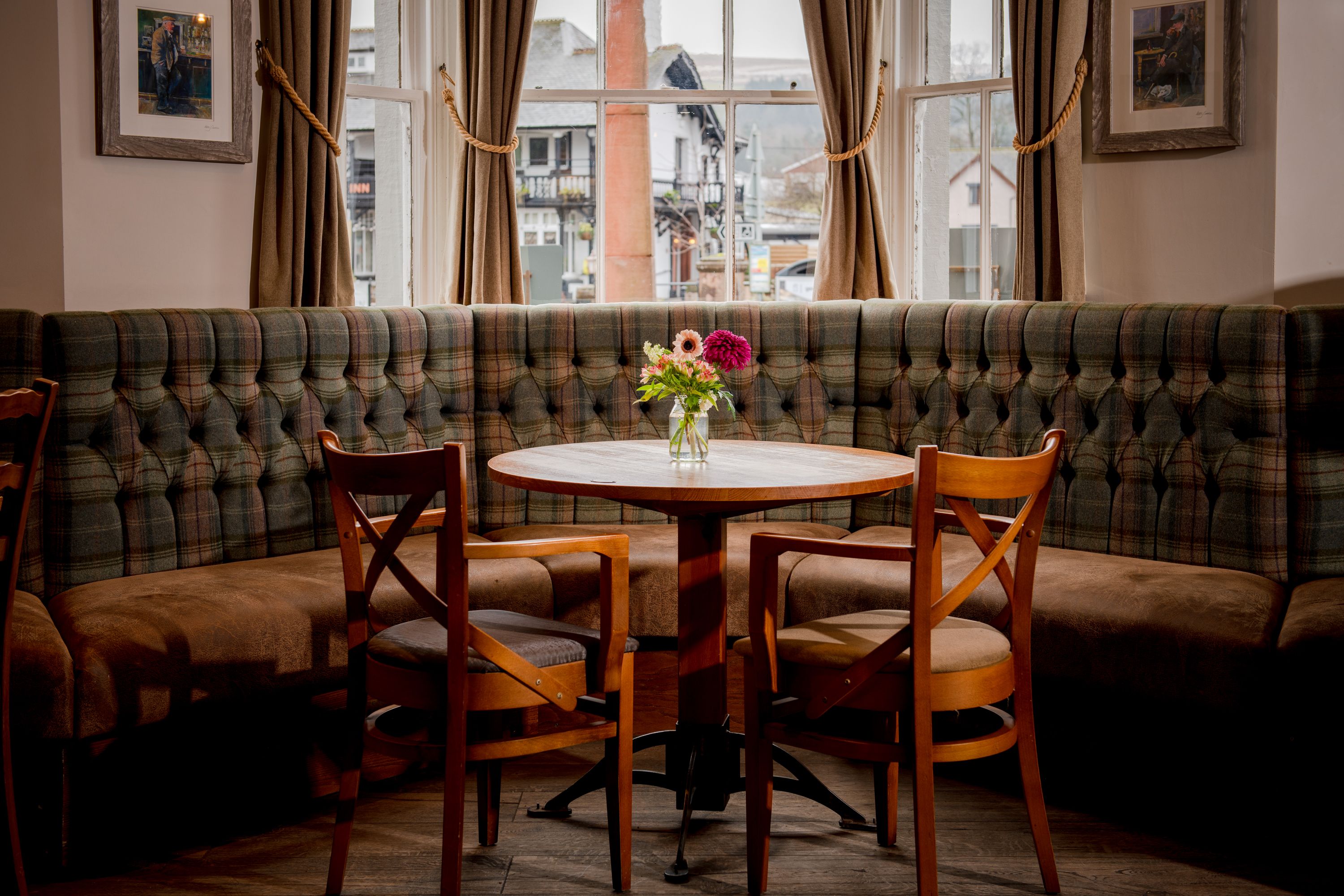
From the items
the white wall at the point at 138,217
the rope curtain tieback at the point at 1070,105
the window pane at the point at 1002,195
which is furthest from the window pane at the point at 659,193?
the white wall at the point at 138,217

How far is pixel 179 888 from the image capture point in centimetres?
236

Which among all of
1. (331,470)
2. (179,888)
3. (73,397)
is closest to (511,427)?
(73,397)

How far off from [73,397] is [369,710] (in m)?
1.12

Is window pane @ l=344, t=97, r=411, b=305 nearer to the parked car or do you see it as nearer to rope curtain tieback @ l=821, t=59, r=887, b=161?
the parked car

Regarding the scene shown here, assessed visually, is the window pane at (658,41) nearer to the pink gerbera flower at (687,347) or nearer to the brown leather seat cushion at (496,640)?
the pink gerbera flower at (687,347)

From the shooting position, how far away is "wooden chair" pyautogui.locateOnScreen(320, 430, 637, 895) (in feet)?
6.95

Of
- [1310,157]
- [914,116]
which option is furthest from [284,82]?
[1310,157]

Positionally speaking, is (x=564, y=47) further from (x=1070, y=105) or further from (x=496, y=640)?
(x=496, y=640)

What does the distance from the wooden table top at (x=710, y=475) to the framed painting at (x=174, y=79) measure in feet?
5.05

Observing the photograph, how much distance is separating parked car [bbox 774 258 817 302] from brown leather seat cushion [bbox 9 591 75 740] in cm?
277

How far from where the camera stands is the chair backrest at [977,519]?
6.70 feet

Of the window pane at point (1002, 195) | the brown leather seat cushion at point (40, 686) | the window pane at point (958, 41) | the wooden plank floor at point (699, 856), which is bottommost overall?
the wooden plank floor at point (699, 856)

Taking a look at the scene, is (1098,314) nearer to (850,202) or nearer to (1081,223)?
(1081,223)

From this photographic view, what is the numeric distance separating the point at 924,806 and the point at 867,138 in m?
2.63
